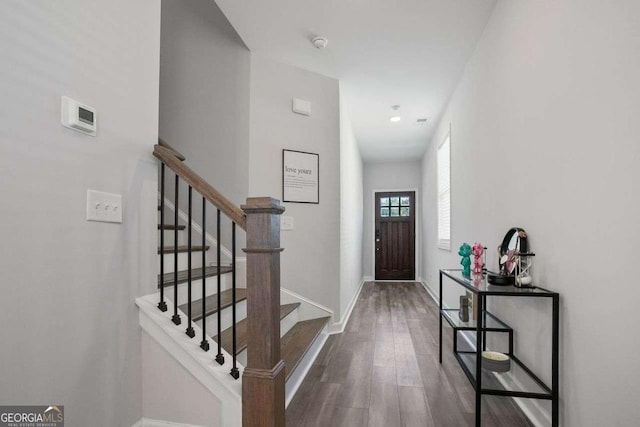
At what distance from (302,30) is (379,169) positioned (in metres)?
5.59

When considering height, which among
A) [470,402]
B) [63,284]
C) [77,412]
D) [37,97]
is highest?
[37,97]

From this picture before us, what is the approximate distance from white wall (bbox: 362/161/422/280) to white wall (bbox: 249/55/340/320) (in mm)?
4403

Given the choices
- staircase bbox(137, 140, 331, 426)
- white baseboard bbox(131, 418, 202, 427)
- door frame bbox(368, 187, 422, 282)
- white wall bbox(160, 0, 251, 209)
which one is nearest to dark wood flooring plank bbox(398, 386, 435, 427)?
staircase bbox(137, 140, 331, 426)

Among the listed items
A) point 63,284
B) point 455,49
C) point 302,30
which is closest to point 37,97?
point 63,284

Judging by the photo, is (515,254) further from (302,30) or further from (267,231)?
(302,30)

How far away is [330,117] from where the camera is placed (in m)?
3.75

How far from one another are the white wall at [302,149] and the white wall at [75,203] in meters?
1.55

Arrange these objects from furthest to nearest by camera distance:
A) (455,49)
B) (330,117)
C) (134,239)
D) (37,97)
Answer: (330,117)
(455,49)
(134,239)
(37,97)

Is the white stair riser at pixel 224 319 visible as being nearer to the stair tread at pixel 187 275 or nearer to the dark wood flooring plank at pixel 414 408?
the stair tread at pixel 187 275

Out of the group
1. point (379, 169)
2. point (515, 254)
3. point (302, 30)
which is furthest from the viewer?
point (379, 169)

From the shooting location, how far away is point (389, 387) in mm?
2338

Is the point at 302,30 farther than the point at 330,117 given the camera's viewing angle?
No

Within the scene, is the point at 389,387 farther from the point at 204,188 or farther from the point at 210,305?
the point at 204,188

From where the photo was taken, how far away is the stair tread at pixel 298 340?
2261 millimetres
